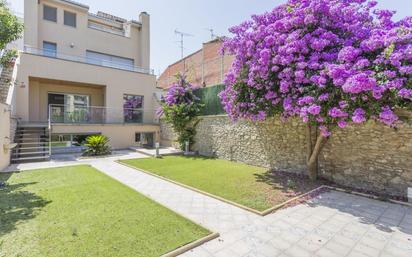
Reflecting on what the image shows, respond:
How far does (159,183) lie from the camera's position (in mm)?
7625

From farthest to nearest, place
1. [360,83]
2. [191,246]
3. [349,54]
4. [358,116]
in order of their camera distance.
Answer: [349,54] < [358,116] < [360,83] < [191,246]

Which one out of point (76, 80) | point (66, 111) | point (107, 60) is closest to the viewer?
point (66, 111)

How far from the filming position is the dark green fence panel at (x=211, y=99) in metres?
12.8

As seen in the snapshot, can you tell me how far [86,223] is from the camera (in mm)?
4438

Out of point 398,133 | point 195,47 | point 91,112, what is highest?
point 195,47

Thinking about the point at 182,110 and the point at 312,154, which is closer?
the point at 312,154

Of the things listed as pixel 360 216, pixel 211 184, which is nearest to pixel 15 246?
pixel 211 184

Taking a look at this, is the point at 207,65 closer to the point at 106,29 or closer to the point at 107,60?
the point at 107,60

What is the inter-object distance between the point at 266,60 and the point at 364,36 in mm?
2681

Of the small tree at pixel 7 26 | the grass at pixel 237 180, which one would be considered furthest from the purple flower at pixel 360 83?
the small tree at pixel 7 26

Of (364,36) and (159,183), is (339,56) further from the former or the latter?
(159,183)

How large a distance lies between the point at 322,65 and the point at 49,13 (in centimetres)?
1902

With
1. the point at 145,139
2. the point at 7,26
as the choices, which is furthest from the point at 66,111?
the point at 7,26

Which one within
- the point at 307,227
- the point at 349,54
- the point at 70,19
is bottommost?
the point at 307,227
